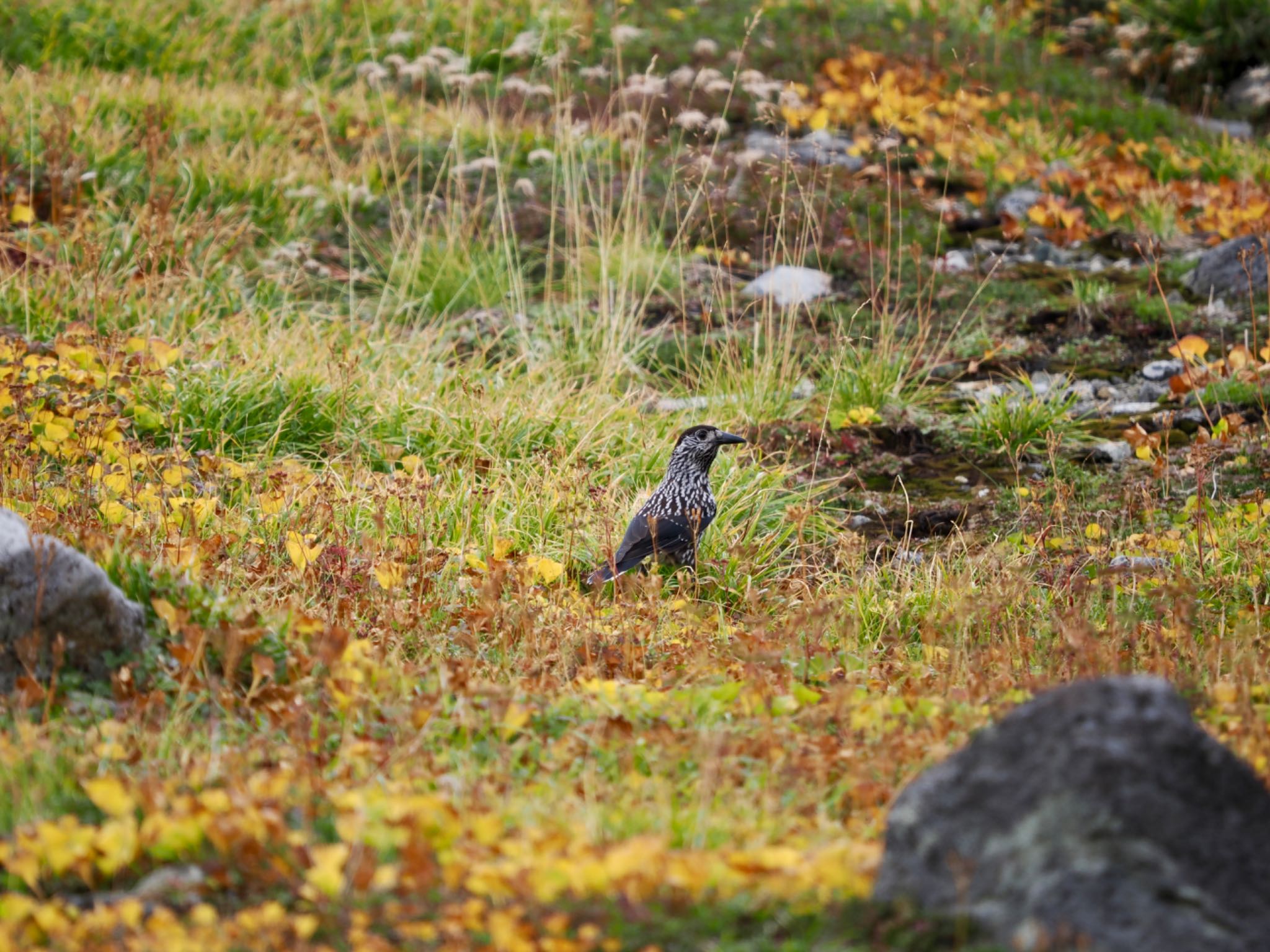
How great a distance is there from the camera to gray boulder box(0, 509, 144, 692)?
10.9 ft

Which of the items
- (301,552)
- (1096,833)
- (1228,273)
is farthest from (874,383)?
(1096,833)

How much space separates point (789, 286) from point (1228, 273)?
3104mm

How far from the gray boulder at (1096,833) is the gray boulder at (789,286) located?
6154 mm

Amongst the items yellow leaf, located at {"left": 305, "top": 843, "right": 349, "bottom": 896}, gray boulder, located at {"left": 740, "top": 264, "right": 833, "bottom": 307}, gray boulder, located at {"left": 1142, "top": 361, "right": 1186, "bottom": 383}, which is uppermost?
yellow leaf, located at {"left": 305, "top": 843, "right": 349, "bottom": 896}

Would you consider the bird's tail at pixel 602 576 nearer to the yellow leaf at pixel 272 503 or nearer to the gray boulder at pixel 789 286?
the yellow leaf at pixel 272 503

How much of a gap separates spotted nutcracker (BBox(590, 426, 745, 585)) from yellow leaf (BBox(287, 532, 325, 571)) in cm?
110

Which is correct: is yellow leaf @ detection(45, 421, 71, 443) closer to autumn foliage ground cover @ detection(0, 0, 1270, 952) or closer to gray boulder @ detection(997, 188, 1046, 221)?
A: autumn foliage ground cover @ detection(0, 0, 1270, 952)

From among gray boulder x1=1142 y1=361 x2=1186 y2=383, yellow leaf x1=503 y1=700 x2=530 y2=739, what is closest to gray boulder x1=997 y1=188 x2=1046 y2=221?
gray boulder x1=1142 y1=361 x2=1186 y2=383

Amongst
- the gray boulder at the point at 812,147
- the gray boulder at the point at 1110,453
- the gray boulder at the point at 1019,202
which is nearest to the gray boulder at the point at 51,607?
the gray boulder at the point at 1110,453

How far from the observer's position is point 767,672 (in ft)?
13.1

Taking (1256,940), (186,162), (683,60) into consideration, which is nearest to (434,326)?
(186,162)

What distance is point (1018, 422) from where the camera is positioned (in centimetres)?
708

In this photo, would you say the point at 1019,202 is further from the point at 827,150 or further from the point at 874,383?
the point at 874,383

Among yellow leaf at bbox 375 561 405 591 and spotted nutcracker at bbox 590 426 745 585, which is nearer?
yellow leaf at bbox 375 561 405 591
